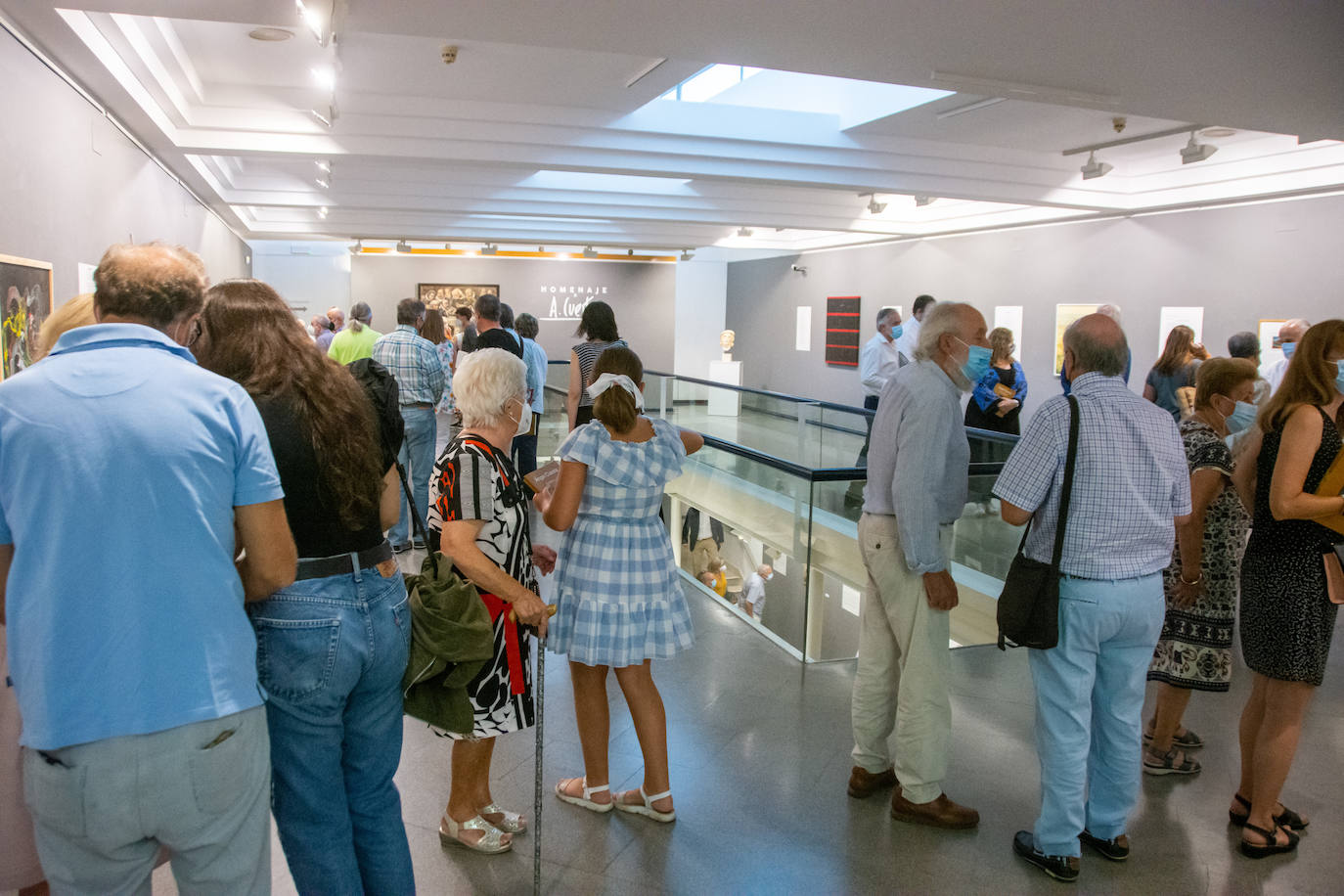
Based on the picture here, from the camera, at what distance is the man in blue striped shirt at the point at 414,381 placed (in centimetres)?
659

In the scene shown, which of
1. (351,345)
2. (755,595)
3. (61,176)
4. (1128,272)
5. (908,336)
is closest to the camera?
(61,176)

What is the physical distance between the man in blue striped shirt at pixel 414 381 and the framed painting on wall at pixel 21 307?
2329 millimetres

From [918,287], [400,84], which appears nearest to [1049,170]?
[918,287]

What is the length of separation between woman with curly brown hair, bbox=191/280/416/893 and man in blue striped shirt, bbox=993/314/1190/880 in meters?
2.04

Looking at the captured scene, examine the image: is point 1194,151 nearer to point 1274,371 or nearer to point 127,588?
point 1274,371

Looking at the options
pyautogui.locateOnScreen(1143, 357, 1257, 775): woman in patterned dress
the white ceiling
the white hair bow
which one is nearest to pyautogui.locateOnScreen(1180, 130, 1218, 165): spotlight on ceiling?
the white ceiling

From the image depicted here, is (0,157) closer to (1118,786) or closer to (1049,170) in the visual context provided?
(1118,786)

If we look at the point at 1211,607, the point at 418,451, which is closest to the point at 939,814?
the point at 1211,607

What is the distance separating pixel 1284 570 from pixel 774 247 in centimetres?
1663

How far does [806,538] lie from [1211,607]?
208cm

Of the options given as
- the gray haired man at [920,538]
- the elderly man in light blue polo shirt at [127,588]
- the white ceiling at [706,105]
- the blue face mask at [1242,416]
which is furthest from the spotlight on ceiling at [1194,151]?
the elderly man in light blue polo shirt at [127,588]

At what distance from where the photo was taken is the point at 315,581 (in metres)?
2.04

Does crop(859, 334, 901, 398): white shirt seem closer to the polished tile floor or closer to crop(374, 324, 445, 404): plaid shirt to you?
crop(374, 324, 445, 404): plaid shirt

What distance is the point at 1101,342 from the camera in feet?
9.84
